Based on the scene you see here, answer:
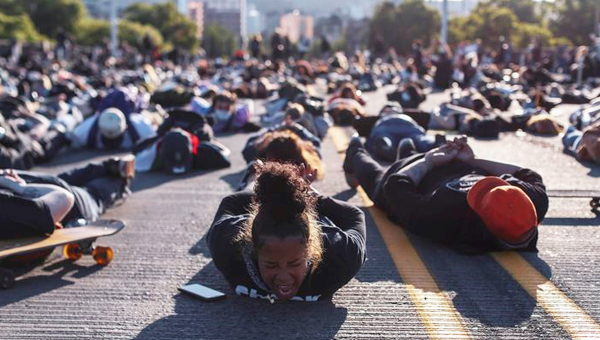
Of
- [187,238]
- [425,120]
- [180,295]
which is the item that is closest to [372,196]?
[187,238]

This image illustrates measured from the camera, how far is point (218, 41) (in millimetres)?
155625

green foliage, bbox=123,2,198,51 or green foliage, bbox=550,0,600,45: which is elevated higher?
green foliage, bbox=550,0,600,45

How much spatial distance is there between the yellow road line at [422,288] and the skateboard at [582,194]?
5.43ft

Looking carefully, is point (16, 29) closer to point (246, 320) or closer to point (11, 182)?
point (11, 182)

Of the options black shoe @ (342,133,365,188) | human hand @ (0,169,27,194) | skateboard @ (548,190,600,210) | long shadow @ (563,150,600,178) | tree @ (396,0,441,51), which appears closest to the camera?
human hand @ (0,169,27,194)

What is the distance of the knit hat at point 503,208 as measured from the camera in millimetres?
4641

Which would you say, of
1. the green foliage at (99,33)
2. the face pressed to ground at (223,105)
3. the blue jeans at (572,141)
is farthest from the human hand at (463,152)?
the green foliage at (99,33)

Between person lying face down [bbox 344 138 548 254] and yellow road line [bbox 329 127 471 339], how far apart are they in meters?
0.11

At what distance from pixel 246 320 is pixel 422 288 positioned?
106 cm

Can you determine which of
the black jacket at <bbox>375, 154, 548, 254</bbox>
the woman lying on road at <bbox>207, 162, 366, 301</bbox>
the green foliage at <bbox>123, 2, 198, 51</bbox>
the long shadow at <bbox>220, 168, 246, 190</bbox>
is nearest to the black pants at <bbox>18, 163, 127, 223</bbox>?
the long shadow at <bbox>220, 168, 246, 190</bbox>

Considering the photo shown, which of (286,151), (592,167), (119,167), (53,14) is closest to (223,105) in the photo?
(119,167)

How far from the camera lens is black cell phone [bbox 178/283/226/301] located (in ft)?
13.8

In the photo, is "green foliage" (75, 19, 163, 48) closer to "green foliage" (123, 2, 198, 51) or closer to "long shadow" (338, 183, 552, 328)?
"green foliage" (123, 2, 198, 51)

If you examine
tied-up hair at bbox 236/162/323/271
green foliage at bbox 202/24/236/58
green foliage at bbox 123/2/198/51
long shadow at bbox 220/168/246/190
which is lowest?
green foliage at bbox 202/24/236/58
